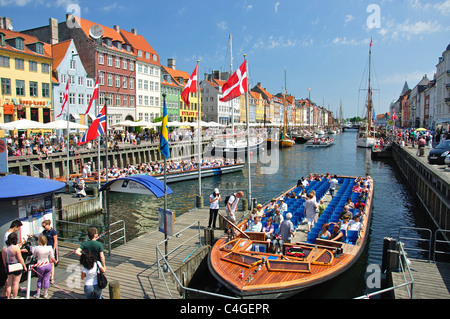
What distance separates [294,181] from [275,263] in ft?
94.6

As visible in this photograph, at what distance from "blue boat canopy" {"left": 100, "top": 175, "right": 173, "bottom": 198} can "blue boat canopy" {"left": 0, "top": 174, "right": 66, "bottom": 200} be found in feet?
6.30

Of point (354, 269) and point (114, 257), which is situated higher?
point (114, 257)

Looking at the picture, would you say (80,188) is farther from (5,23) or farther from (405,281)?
(5,23)

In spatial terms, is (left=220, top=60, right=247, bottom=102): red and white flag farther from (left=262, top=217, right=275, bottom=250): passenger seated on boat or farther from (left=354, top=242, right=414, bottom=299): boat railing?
(left=354, top=242, right=414, bottom=299): boat railing

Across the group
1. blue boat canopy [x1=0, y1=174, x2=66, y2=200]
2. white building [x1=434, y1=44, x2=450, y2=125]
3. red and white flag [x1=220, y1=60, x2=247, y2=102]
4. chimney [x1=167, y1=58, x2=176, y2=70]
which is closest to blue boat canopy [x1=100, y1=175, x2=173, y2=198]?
blue boat canopy [x1=0, y1=174, x2=66, y2=200]

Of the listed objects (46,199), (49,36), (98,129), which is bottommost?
(46,199)

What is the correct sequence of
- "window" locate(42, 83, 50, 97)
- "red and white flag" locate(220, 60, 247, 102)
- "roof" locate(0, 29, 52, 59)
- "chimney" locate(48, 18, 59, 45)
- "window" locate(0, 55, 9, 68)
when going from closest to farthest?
"red and white flag" locate(220, 60, 247, 102) < "window" locate(0, 55, 9, 68) < "roof" locate(0, 29, 52, 59) < "window" locate(42, 83, 50, 97) < "chimney" locate(48, 18, 59, 45)

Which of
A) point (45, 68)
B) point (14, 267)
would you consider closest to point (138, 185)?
point (14, 267)

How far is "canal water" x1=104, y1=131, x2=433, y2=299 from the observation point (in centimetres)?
1249
